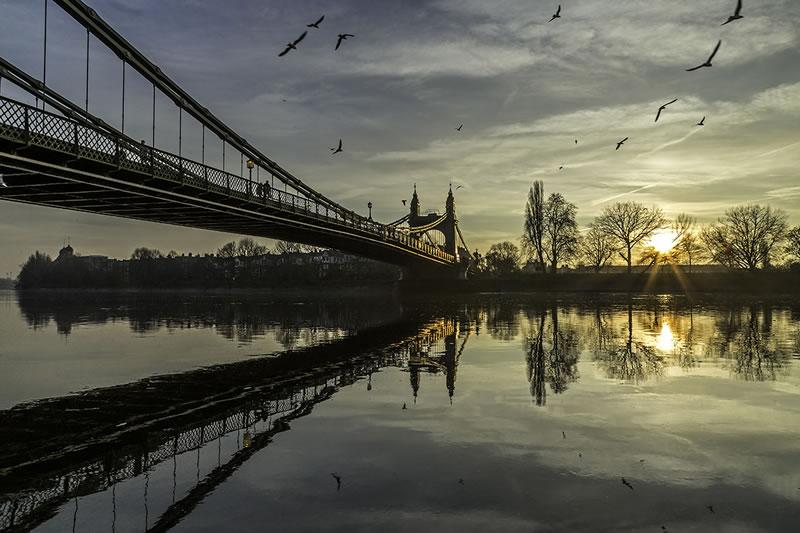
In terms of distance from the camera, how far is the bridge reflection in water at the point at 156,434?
7.83 m

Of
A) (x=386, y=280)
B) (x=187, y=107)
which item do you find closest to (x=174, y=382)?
(x=187, y=107)

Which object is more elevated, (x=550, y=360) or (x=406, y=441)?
(x=550, y=360)

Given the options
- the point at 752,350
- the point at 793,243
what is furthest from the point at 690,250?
the point at 752,350

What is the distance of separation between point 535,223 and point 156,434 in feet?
306

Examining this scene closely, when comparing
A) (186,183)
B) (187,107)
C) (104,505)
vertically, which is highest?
(187,107)

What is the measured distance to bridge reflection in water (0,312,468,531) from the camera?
7.83 m

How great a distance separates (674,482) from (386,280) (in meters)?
115

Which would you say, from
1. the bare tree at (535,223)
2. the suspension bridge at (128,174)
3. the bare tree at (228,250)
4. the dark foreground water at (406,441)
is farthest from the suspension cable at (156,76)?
the bare tree at (228,250)

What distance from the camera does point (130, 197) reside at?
92.3 ft

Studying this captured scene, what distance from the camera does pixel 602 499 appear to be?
25.0 feet

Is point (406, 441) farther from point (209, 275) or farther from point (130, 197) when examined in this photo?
point (209, 275)

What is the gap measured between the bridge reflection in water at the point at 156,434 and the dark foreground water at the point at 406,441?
0.17 feet

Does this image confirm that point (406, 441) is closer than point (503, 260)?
Yes

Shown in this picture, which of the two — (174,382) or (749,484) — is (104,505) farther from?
(174,382)
